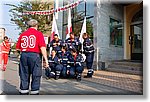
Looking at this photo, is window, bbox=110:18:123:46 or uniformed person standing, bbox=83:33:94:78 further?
window, bbox=110:18:123:46

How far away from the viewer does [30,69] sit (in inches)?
121

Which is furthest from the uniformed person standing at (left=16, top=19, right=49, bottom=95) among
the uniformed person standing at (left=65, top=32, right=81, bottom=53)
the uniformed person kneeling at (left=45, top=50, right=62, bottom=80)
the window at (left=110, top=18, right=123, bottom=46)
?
the window at (left=110, top=18, right=123, bottom=46)

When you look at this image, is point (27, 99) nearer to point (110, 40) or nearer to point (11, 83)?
point (11, 83)

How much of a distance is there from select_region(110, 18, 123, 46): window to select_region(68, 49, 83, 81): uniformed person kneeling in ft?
7.11

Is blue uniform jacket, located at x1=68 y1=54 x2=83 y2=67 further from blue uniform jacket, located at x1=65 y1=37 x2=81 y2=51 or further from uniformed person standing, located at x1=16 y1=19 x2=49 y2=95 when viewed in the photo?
uniformed person standing, located at x1=16 y1=19 x2=49 y2=95

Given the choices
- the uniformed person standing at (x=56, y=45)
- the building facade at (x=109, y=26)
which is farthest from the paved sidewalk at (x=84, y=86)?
the building facade at (x=109, y=26)

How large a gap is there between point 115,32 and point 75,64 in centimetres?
239

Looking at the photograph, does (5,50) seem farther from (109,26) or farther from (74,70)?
(109,26)

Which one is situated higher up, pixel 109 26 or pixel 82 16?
pixel 82 16

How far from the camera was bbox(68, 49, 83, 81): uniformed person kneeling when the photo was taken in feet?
15.4

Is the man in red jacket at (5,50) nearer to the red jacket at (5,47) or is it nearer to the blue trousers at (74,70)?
the red jacket at (5,47)

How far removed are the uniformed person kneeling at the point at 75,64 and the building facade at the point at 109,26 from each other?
1059mm

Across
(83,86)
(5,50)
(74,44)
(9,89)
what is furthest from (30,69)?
(5,50)

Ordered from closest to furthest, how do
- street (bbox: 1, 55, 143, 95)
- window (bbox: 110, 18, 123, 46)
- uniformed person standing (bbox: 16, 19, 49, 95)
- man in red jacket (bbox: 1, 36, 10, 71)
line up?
uniformed person standing (bbox: 16, 19, 49, 95) < street (bbox: 1, 55, 143, 95) < man in red jacket (bbox: 1, 36, 10, 71) < window (bbox: 110, 18, 123, 46)
